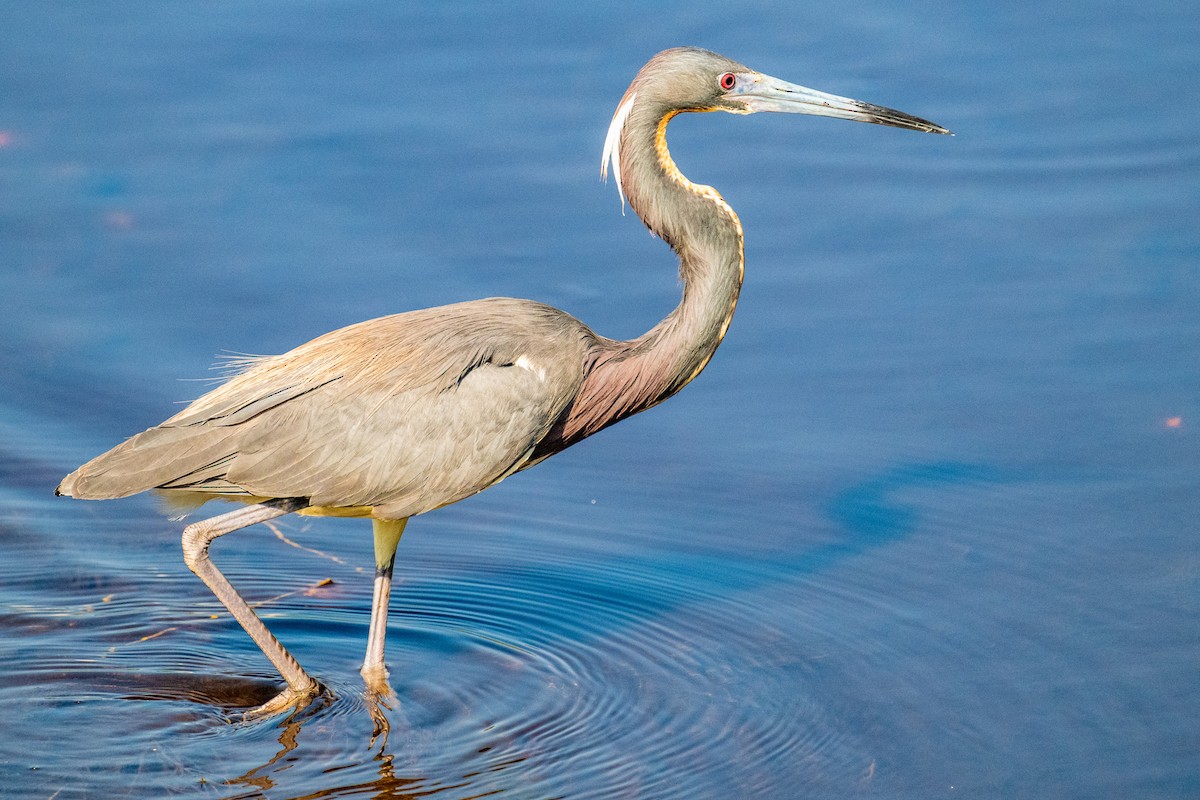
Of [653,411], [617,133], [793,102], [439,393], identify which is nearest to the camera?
[439,393]

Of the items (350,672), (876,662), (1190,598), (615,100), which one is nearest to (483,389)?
(350,672)

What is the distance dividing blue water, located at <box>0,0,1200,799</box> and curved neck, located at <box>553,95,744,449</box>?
930mm

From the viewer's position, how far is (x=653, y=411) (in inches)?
340

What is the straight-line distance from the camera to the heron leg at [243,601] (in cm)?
645

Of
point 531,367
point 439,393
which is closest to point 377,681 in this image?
point 439,393

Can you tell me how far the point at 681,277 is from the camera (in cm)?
668

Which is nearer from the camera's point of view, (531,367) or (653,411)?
(531,367)

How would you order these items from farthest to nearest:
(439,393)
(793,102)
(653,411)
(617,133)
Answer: (653,411), (793,102), (617,133), (439,393)

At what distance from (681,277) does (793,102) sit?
79 cm

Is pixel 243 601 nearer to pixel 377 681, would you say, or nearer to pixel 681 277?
pixel 377 681

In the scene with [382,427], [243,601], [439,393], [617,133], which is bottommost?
[243,601]

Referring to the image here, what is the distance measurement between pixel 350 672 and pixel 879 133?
17.1ft

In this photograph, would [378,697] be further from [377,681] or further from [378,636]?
[378,636]

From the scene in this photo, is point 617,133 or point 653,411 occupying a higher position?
point 617,133
